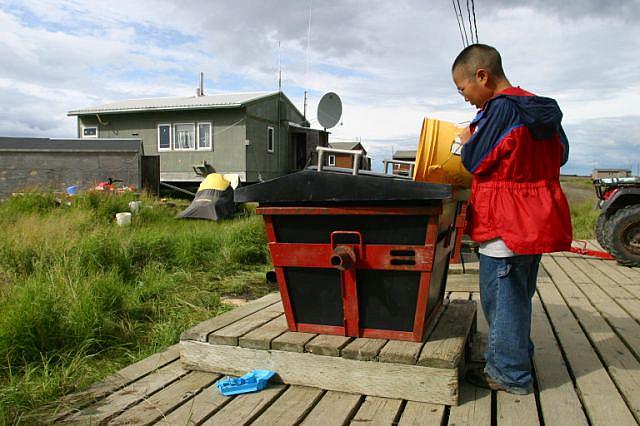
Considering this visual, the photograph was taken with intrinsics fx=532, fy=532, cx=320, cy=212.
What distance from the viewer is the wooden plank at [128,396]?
Result: 207cm

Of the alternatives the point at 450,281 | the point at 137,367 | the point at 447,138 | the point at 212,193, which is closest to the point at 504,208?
the point at 447,138

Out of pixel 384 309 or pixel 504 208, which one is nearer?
pixel 504 208

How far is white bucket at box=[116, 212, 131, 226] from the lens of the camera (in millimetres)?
8414

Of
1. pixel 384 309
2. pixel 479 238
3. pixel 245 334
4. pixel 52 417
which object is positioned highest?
pixel 479 238

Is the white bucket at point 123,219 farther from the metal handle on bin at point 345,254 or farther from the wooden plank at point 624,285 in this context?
the metal handle on bin at point 345,254

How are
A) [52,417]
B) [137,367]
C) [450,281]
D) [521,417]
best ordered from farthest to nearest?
[450,281], [137,367], [52,417], [521,417]

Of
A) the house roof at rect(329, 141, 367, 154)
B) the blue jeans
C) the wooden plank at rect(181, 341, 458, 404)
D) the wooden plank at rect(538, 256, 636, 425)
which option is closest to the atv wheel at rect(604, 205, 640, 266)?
the wooden plank at rect(538, 256, 636, 425)

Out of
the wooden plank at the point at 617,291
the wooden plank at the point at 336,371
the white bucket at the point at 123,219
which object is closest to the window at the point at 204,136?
the white bucket at the point at 123,219

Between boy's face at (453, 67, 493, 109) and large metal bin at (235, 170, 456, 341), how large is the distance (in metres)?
0.47

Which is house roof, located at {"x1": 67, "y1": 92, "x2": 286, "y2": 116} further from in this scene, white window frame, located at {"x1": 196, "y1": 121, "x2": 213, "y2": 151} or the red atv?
the red atv

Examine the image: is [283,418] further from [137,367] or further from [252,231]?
[252,231]

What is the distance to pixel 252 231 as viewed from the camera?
24.9ft

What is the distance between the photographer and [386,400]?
83.8 inches

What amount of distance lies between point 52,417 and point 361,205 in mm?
1491
